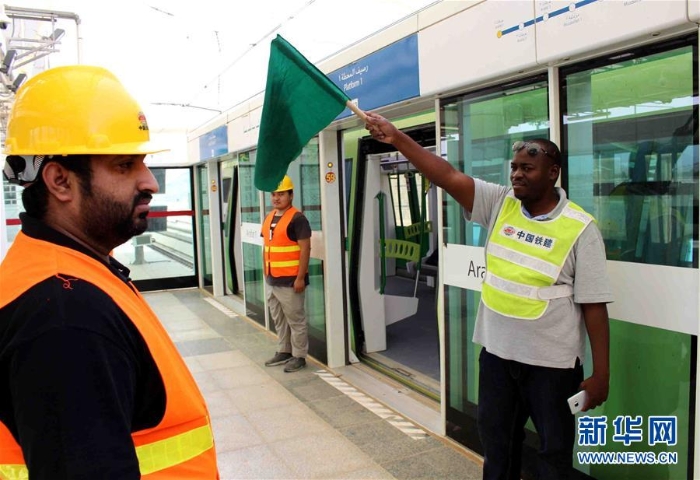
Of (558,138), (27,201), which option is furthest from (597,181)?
(27,201)

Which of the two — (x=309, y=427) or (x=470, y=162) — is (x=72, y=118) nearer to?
(x=470, y=162)

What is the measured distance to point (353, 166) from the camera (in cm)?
541

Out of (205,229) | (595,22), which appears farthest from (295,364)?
(205,229)

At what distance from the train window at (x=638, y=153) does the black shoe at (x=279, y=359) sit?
139 inches

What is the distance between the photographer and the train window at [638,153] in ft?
7.32

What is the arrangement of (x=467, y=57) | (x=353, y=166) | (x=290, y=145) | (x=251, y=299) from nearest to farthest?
(x=290, y=145), (x=467, y=57), (x=353, y=166), (x=251, y=299)

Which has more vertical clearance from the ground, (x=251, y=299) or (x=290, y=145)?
(x=290, y=145)

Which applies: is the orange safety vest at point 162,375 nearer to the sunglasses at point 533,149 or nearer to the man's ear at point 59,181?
the man's ear at point 59,181

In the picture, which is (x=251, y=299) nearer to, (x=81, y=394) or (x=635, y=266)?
(x=635, y=266)

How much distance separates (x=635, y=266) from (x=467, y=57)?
140cm

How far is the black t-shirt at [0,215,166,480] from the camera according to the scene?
2.68 ft

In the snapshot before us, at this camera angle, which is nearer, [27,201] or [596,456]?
[27,201]

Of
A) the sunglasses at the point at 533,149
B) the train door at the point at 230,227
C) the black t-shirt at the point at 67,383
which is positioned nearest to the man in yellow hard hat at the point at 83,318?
the black t-shirt at the point at 67,383

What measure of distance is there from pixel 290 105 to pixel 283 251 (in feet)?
9.48
